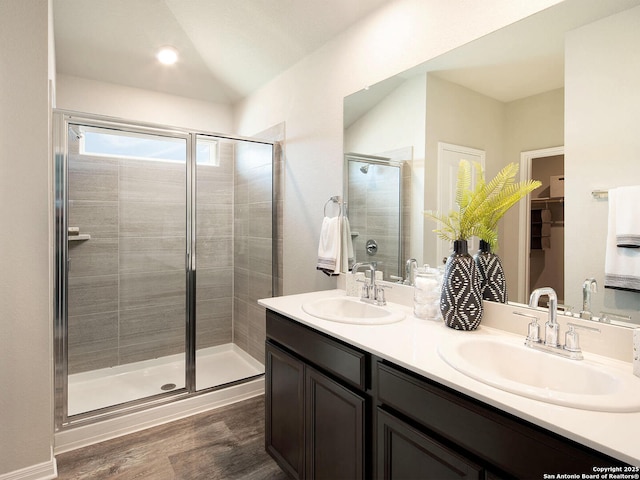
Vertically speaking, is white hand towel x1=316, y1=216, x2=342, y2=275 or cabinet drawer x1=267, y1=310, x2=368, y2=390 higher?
white hand towel x1=316, y1=216, x2=342, y2=275

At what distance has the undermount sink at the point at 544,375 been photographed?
0.83 m

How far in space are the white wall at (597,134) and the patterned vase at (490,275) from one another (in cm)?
23

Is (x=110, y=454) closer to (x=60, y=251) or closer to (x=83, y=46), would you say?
(x=60, y=251)

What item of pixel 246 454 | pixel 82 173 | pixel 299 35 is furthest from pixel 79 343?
pixel 299 35

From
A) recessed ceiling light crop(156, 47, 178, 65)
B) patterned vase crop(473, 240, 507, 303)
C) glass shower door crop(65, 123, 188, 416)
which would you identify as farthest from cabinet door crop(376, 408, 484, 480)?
recessed ceiling light crop(156, 47, 178, 65)

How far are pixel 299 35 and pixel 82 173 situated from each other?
1847 mm

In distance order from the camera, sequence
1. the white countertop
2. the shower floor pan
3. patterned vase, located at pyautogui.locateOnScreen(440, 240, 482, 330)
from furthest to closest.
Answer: the shower floor pan, patterned vase, located at pyautogui.locateOnScreen(440, 240, 482, 330), the white countertop

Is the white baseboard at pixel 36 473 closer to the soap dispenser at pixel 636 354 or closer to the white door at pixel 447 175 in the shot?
the white door at pixel 447 175

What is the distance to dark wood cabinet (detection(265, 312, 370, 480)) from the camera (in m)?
1.29

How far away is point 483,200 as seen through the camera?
1460mm

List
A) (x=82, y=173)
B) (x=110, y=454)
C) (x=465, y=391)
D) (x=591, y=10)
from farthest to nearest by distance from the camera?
(x=82, y=173) < (x=110, y=454) < (x=591, y=10) < (x=465, y=391)

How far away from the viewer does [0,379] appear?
66.2 inches

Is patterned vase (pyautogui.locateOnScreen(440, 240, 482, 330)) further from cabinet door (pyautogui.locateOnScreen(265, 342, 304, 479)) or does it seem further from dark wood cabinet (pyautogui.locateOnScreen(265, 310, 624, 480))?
cabinet door (pyautogui.locateOnScreen(265, 342, 304, 479))

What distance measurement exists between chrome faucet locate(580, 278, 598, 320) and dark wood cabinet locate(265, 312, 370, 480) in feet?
2.50
